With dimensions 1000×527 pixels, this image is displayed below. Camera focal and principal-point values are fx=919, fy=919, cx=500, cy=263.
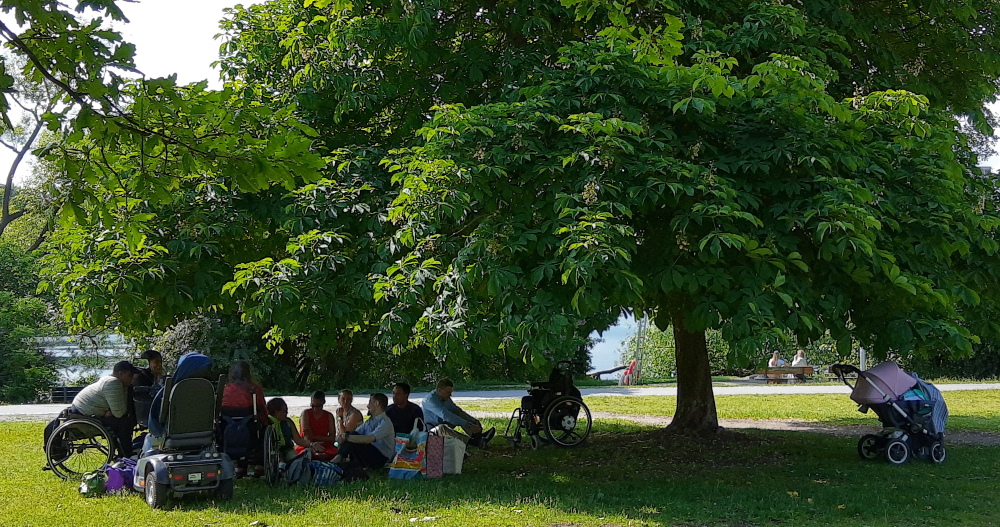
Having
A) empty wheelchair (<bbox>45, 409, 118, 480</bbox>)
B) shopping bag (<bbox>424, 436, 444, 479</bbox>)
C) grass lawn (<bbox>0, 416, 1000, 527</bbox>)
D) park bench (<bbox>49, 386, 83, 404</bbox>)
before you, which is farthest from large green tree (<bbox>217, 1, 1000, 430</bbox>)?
park bench (<bbox>49, 386, 83, 404</bbox>)

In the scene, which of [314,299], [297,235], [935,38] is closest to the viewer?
[314,299]

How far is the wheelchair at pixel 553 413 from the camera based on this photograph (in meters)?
13.7

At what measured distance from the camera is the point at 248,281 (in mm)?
9555

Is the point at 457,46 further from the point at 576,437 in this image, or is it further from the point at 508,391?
the point at 508,391

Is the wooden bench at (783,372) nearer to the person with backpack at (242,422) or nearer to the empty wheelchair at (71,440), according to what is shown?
the person with backpack at (242,422)

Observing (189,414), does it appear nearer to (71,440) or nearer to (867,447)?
(71,440)

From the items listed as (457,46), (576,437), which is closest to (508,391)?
(576,437)

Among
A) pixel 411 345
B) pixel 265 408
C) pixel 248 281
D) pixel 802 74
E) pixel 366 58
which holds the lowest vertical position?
pixel 265 408

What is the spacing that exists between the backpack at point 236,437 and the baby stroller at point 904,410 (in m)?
7.55

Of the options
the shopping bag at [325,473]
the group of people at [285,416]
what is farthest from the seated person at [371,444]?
the shopping bag at [325,473]

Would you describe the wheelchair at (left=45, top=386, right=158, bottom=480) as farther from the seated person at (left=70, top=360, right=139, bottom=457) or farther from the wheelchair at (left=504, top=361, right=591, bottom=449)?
the wheelchair at (left=504, top=361, right=591, bottom=449)

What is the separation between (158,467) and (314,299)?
2182 mm

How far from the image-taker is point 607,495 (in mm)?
9562

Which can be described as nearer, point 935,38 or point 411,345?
point 411,345
